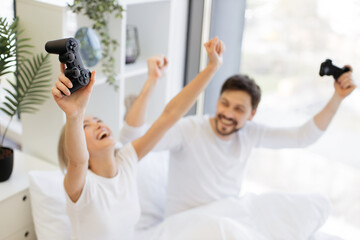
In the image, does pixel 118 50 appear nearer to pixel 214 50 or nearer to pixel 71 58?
pixel 214 50

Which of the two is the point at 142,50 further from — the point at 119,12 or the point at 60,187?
the point at 60,187

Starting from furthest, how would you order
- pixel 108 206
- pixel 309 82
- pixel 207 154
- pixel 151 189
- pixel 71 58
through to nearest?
1. pixel 309 82
2. pixel 151 189
3. pixel 207 154
4. pixel 108 206
5. pixel 71 58

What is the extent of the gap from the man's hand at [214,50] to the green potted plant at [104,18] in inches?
17.7

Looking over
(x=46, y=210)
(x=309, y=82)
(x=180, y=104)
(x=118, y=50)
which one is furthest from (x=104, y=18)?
(x=309, y=82)

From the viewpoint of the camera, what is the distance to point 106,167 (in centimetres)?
154

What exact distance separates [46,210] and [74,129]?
63cm

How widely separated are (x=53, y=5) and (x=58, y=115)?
0.43m

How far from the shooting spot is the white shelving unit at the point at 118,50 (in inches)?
67.4

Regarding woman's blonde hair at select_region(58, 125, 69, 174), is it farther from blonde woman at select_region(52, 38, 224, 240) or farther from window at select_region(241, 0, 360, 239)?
window at select_region(241, 0, 360, 239)

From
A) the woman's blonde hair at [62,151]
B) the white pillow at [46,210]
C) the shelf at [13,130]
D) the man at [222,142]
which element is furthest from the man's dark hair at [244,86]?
the shelf at [13,130]

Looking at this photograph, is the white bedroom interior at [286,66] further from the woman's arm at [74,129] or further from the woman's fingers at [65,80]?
the woman's fingers at [65,80]

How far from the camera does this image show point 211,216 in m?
1.69

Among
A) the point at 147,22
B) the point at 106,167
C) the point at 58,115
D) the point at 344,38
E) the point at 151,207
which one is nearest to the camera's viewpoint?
the point at 106,167

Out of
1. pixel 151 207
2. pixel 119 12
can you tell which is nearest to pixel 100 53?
pixel 119 12
